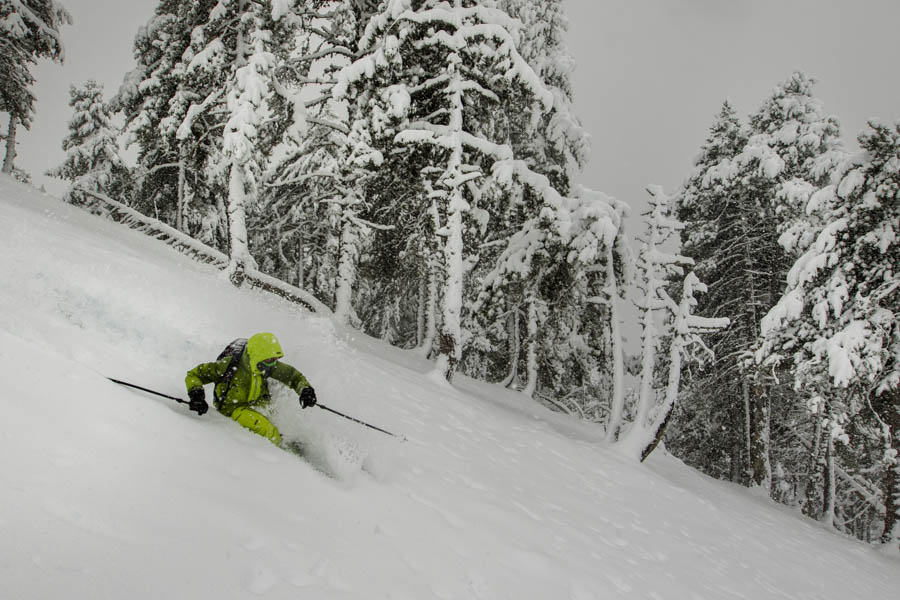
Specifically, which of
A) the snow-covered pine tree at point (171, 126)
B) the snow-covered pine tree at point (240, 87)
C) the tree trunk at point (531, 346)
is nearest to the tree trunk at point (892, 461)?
the tree trunk at point (531, 346)

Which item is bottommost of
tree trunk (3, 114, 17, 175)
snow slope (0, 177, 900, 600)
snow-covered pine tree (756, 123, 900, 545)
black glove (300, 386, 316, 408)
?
snow slope (0, 177, 900, 600)

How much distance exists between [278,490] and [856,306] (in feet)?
43.8

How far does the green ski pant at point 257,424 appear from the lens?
472 centimetres

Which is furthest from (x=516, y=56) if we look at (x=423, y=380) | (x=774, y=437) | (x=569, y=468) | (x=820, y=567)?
(x=774, y=437)

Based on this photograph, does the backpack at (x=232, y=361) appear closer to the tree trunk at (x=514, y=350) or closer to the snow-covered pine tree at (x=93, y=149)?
the tree trunk at (x=514, y=350)

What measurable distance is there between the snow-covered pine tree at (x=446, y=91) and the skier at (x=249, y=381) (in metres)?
6.97

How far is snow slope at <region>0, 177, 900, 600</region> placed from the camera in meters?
2.60

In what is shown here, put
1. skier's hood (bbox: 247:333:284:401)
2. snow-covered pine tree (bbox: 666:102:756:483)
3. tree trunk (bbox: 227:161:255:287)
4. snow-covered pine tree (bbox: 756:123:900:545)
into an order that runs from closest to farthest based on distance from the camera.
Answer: skier's hood (bbox: 247:333:284:401), snow-covered pine tree (bbox: 756:123:900:545), tree trunk (bbox: 227:161:255:287), snow-covered pine tree (bbox: 666:102:756:483)

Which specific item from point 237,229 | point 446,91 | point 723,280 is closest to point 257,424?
point 237,229

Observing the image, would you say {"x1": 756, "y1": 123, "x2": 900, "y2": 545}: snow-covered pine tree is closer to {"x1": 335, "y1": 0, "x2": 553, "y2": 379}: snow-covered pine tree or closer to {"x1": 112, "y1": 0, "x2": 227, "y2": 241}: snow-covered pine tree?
{"x1": 335, "y1": 0, "x2": 553, "y2": 379}: snow-covered pine tree

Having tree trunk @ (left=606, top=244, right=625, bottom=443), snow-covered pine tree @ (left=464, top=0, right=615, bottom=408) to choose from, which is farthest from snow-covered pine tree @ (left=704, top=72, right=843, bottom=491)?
snow-covered pine tree @ (left=464, top=0, right=615, bottom=408)

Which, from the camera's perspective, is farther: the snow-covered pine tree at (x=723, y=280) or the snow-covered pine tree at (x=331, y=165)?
the snow-covered pine tree at (x=723, y=280)

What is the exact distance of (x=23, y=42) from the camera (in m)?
16.6

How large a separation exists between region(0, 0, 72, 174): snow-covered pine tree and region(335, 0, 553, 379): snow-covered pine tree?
11843 mm
